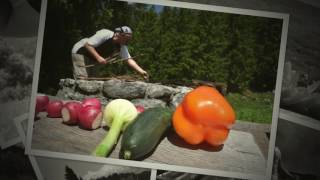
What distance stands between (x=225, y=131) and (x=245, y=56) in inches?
11.6

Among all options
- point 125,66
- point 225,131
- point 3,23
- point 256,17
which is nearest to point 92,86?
point 125,66

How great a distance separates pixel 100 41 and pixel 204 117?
1.60 feet

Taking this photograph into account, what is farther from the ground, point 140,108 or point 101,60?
point 101,60

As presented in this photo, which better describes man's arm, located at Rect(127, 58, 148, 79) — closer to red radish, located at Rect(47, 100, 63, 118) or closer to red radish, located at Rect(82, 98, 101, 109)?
red radish, located at Rect(82, 98, 101, 109)

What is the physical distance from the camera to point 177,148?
1427 mm

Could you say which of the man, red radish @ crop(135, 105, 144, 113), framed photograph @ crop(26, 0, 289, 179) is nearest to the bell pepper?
framed photograph @ crop(26, 0, 289, 179)

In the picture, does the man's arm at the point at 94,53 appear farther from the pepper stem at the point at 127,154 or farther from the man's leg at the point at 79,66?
the pepper stem at the point at 127,154

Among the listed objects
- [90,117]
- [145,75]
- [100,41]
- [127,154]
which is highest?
[100,41]

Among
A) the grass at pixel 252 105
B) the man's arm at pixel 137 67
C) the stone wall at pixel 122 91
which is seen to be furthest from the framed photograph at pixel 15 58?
the grass at pixel 252 105

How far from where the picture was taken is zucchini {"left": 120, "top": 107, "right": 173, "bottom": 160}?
1.38 meters

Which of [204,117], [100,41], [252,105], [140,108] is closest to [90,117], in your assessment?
[140,108]

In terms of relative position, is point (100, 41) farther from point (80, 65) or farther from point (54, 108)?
point (54, 108)

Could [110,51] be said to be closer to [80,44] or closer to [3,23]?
[80,44]

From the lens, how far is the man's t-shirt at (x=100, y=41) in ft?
4.74
